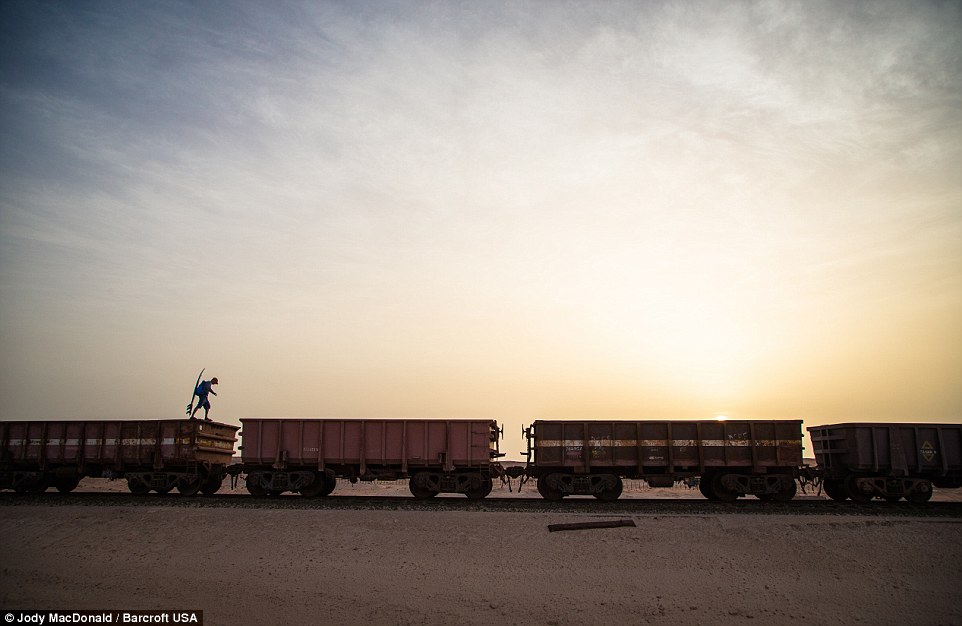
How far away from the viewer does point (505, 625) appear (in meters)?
11.7

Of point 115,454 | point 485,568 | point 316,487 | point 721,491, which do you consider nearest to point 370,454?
point 316,487

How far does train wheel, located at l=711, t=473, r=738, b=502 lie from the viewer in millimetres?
18516

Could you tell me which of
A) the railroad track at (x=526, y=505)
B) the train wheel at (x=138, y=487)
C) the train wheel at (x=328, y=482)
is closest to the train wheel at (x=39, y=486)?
the railroad track at (x=526, y=505)

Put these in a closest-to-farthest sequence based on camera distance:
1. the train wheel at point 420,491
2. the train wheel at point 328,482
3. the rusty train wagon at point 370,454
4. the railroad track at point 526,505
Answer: the railroad track at point 526,505, the rusty train wagon at point 370,454, the train wheel at point 420,491, the train wheel at point 328,482

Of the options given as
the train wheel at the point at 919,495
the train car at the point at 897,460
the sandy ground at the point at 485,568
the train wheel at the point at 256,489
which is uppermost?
the train car at the point at 897,460

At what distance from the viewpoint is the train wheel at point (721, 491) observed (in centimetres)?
1852

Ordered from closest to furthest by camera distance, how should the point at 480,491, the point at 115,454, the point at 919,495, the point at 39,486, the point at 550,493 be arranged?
the point at 919,495
the point at 550,493
the point at 480,491
the point at 115,454
the point at 39,486

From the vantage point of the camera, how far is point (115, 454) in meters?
20.0

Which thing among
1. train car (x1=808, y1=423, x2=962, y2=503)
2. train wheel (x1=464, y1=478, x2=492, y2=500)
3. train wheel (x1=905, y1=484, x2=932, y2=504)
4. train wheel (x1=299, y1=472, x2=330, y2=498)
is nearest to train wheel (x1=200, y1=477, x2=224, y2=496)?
train wheel (x1=299, y1=472, x2=330, y2=498)

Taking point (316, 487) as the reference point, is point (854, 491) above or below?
below

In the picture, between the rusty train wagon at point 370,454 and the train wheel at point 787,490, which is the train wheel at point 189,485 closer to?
the rusty train wagon at point 370,454

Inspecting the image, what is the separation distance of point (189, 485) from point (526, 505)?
11.2 metres

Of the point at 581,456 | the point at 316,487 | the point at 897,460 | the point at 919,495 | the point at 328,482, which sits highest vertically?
the point at 581,456

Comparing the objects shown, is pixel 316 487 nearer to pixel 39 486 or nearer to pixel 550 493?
pixel 550 493
